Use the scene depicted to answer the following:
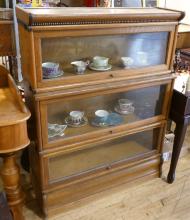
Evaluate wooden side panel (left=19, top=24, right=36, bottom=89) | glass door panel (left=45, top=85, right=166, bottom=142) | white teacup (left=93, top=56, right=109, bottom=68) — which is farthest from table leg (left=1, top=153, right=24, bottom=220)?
white teacup (left=93, top=56, right=109, bottom=68)

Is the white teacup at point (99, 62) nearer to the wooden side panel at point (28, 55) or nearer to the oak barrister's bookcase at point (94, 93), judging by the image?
the oak barrister's bookcase at point (94, 93)

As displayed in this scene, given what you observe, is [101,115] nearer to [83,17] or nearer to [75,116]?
[75,116]

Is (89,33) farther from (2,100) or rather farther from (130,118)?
(130,118)

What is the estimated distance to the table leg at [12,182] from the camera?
1194 mm

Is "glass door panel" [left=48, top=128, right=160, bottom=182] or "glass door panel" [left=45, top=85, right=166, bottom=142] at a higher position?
"glass door panel" [left=45, top=85, right=166, bottom=142]

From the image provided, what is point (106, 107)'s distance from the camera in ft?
5.24

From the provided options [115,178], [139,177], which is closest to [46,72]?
[115,178]

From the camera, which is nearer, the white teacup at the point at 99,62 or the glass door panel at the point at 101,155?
the white teacup at the point at 99,62

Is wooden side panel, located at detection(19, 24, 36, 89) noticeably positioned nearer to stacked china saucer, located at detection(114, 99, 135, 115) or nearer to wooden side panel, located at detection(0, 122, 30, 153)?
wooden side panel, located at detection(0, 122, 30, 153)


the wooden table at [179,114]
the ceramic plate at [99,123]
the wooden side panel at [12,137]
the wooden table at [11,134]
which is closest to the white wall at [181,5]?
the wooden table at [179,114]

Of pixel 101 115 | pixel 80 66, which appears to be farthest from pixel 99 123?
pixel 80 66

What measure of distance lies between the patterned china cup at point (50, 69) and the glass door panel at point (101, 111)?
146 mm

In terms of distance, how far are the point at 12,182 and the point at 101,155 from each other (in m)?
0.63

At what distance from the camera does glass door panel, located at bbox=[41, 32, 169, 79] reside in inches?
48.8
